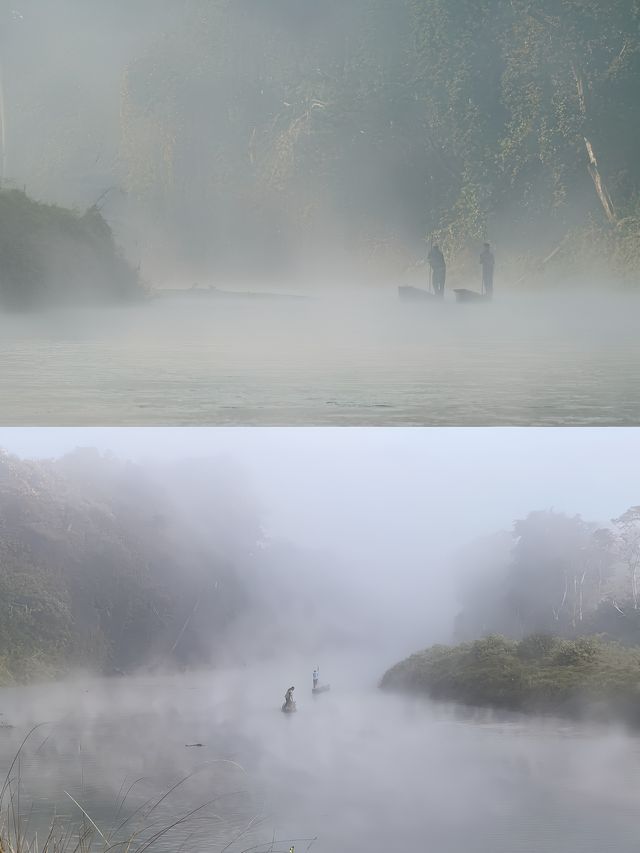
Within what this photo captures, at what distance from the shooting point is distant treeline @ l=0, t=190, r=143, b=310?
2350 millimetres

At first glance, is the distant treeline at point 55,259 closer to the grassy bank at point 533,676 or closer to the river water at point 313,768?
the river water at point 313,768

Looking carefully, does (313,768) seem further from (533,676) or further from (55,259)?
(55,259)

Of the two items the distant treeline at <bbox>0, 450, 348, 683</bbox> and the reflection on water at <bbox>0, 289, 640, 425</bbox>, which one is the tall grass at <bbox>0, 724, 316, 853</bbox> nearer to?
the distant treeline at <bbox>0, 450, 348, 683</bbox>

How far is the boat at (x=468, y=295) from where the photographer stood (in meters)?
2.37

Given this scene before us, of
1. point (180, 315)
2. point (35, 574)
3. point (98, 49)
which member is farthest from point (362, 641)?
point (98, 49)

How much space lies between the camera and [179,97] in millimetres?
2385

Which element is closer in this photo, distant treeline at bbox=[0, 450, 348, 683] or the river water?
the river water

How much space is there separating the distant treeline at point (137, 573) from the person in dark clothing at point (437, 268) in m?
0.99

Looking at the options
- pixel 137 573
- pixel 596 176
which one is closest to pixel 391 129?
pixel 596 176

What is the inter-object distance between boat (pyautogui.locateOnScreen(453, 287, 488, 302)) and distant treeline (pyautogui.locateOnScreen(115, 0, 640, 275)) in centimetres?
9

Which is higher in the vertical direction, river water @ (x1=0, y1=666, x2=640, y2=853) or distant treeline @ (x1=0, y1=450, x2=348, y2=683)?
distant treeline @ (x1=0, y1=450, x2=348, y2=683)

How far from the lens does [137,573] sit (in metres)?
3.17

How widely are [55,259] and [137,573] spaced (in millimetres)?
1103

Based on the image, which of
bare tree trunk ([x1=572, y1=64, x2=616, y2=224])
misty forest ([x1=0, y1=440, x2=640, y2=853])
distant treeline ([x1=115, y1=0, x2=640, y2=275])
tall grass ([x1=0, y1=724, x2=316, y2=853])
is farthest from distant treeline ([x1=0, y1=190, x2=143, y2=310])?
tall grass ([x1=0, y1=724, x2=316, y2=853])
